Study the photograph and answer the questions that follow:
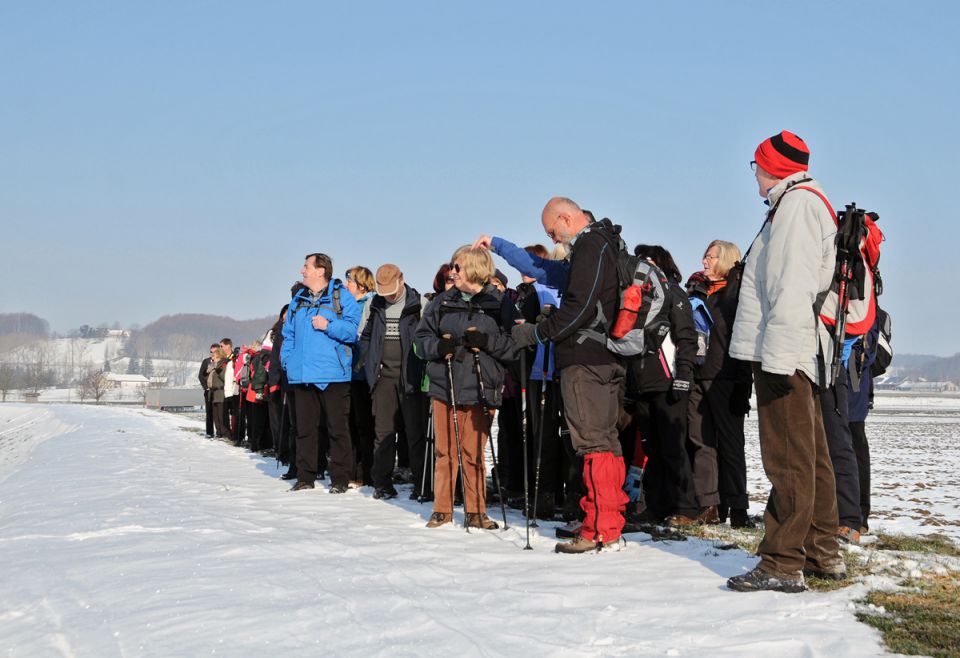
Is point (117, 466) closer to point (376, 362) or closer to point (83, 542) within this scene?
point (376, 362)

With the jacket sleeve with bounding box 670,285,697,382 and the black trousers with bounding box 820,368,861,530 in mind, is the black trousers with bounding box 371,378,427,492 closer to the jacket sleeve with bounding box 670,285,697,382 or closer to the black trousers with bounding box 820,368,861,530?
the jacket sleeve with bounding box 670,285,697,382

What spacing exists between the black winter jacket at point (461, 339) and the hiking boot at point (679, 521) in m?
1.62

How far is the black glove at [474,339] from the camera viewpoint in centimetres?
673

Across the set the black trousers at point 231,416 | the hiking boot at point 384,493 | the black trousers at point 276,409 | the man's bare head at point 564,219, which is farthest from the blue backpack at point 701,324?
the black trousers at point 231,416

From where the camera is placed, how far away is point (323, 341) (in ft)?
29.2

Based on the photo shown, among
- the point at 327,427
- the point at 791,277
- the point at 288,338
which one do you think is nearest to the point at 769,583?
the point at 791,277

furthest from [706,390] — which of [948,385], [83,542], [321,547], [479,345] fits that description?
[948,385]

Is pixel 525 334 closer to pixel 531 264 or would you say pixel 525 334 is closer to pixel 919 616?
pixel 531 264

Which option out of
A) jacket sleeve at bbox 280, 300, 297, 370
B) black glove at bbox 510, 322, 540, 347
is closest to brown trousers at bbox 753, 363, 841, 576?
black glove at bbox 510, 322, 540, 347

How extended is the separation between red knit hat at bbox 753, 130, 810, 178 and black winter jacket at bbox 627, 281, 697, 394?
2336 mm

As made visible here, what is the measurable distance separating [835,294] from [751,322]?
502 mm

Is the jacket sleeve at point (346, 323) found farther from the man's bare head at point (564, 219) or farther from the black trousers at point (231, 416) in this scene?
the black trousers at point (231, 416)

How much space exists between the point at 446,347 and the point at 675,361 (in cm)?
185

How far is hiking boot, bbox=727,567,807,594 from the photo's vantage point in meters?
4.48
